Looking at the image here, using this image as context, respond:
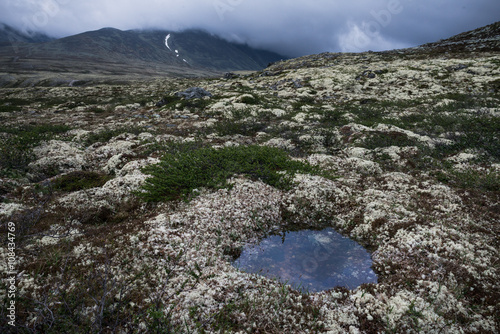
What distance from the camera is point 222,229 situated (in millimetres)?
10023

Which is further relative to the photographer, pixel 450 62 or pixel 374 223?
pixel 450 62

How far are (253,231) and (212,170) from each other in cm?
471

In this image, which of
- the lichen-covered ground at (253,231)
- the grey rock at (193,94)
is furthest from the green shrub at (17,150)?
the grey rock at (193,94)

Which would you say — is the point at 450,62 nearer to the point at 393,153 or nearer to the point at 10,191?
the point at 393,153

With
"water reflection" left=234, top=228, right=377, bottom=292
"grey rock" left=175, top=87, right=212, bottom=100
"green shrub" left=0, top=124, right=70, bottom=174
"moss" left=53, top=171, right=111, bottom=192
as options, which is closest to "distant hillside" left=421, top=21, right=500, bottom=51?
"grey rock" left=175, top=87, right=212, bottom=100

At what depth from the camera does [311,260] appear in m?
8.91

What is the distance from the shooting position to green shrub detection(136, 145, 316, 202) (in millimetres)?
12094

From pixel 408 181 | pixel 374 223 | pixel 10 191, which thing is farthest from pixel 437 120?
pixel 10 191

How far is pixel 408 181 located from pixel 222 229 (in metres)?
11.4

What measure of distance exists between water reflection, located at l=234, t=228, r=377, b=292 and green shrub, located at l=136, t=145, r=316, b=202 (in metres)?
3.76

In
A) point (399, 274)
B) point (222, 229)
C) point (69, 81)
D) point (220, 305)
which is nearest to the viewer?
point (220, 305)

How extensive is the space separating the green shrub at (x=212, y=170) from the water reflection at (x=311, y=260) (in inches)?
148

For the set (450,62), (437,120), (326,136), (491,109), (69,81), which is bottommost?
(69,81)

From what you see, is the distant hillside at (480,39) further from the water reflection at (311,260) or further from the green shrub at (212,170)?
the water reflection at (311,260)
